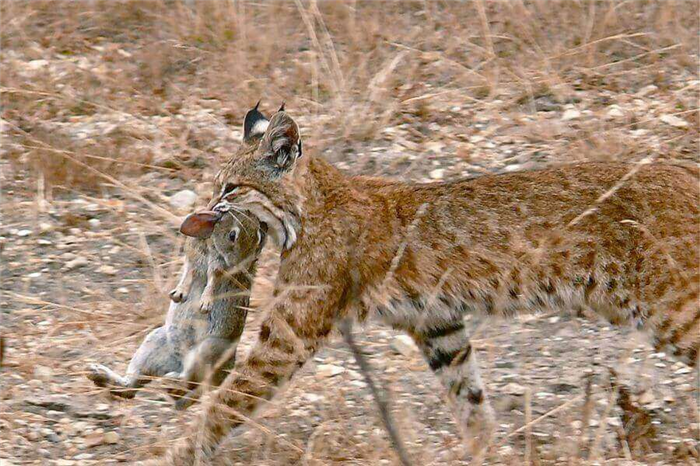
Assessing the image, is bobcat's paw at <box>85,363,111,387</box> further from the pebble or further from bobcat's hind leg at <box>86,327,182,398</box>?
the pebble

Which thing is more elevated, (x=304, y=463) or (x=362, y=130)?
(x=362, y=130)

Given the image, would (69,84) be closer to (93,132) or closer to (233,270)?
(93,132)

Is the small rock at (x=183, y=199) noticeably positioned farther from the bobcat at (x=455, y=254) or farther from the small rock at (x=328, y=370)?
the bobcat at (x=455, y=254)

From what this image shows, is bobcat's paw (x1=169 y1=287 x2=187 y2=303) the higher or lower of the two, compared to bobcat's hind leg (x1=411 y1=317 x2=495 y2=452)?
higher

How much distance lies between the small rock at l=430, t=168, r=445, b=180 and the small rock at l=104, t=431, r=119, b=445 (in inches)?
101

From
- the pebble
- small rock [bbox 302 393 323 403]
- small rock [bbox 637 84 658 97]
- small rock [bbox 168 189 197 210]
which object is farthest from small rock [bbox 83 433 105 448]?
small rock [bbox 637 84 658 97]

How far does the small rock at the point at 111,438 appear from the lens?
5070 mm

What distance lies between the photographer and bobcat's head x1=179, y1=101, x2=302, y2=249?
4980mm

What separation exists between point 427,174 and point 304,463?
2759 mm

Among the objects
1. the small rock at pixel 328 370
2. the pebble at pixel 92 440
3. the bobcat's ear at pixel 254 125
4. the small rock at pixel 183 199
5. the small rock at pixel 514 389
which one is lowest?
A: the pebble at pixel 92 440

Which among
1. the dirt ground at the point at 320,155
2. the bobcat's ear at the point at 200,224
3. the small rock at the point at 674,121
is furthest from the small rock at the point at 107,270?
the small rock at the point at 674,121

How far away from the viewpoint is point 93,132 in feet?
25.1

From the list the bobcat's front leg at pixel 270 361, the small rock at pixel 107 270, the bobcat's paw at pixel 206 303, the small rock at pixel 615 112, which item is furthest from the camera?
the small rock at pixel 615 112

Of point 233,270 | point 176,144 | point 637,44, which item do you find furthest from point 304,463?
point 637,44
